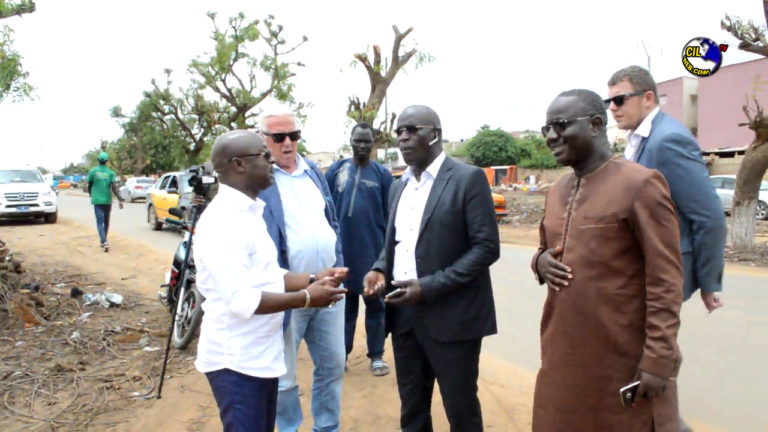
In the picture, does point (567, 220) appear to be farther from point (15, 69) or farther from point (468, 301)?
point (15, 69)

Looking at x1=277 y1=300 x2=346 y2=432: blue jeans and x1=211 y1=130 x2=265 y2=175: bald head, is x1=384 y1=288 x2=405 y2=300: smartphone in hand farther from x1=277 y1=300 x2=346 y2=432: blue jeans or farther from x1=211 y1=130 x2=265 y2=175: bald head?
x1=211 y1=130 x2=265 y2=175: bald head

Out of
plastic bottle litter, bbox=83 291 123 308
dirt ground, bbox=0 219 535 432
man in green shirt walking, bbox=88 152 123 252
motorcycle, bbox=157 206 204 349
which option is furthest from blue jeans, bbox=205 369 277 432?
man in green shirt walking, bbox=88 152 123 252

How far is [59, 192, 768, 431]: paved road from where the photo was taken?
394cm

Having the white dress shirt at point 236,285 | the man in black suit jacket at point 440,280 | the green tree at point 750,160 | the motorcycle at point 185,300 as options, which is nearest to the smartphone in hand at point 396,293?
the man in black suit jacket at point 440,280

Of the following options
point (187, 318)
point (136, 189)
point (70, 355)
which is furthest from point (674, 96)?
point (70, 355)

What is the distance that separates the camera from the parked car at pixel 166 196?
1413cm

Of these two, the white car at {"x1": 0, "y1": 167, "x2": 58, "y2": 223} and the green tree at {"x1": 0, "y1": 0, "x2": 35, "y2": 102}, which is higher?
the green tree at {"x1": 0, "y1": 0, "x2": 35, "y2": 102}

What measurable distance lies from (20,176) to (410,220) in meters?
17.7

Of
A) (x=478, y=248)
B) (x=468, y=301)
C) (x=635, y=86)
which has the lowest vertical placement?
(x=468, y=301)

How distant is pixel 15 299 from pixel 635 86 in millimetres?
6296

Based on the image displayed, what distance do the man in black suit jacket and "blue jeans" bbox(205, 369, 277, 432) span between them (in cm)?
78

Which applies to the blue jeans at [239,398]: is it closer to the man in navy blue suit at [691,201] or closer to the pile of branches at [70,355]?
the man in navy blue suit at [691,201]

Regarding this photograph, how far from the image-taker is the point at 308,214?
3.30 m

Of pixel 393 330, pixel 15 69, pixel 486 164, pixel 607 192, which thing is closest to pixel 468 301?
pixel 393 330
